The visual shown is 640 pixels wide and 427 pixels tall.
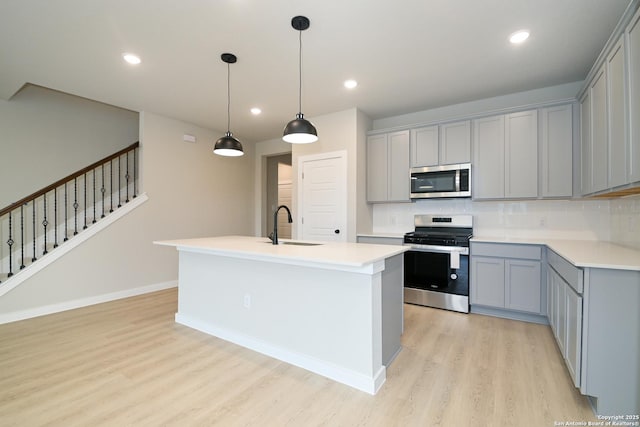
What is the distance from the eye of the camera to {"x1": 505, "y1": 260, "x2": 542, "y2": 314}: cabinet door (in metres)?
3.13

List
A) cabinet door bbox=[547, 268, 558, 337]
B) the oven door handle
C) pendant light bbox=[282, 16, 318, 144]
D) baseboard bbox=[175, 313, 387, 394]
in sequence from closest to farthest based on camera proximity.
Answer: baseboard bbox=[175, 313, 387, 394], pendant light bbox=[282, 16, 318, 144], cabinet door bbox=[547, 268, 558, 337], the oven door handle

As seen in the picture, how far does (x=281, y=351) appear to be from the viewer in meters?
2.44

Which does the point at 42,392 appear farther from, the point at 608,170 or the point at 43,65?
the point at 608,170

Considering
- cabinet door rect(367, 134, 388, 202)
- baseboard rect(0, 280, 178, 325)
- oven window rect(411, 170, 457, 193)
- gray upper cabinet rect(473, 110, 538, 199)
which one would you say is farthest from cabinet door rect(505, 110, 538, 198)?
baseboard rect(0, 280, 178, 325)

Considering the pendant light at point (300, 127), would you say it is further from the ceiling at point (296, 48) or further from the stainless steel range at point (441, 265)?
the stainless steel range at point (441, 265)

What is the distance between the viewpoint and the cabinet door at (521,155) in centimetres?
341

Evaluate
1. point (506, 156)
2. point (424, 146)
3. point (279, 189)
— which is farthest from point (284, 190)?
point (506, 156)

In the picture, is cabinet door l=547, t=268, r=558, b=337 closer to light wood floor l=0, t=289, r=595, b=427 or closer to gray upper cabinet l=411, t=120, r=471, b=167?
light wood floor l=0, t=289, r=595, b=427

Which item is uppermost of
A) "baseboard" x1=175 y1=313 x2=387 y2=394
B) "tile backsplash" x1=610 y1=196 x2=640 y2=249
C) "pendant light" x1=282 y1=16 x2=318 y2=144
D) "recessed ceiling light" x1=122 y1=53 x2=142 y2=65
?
"recessed ceiling light" x1=122 y1=53 x2=142 y2=65

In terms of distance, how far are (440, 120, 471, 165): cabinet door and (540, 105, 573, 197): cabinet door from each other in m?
0.76

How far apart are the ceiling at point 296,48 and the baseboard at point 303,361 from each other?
2.66 meters

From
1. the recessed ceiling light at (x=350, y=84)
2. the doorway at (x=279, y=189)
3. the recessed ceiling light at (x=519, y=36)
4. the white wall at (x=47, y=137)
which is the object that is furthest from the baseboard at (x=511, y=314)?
the white wall at (x=47, y=137)

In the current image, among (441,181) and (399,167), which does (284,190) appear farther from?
(441,181)

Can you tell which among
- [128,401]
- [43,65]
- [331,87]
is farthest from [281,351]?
[43,65]
